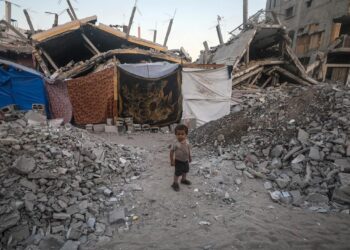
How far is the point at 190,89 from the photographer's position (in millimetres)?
8328

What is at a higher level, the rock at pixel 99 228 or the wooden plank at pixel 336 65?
the wooden plank at pixel 336 65

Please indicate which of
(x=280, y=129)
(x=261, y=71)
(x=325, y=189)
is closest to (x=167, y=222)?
(x=325, y=189)

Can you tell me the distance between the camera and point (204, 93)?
27.9 ft

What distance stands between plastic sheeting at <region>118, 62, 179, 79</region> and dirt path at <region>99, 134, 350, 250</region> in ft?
15.3

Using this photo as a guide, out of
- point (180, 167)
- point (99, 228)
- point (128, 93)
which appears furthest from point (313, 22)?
point (99, 228)

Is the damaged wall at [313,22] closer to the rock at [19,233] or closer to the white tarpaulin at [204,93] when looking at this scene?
the white tarpaulin at [204,93]

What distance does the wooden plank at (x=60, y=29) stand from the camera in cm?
962

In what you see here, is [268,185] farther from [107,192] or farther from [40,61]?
[40,61]

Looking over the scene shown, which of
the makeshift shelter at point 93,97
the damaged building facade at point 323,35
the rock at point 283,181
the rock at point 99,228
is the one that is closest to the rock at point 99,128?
the makeshift shelter at point 93,97

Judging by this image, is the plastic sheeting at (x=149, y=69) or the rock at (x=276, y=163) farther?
the plastic sheeting at (x=149, y=69)

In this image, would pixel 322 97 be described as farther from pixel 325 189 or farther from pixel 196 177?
pixel 196 177

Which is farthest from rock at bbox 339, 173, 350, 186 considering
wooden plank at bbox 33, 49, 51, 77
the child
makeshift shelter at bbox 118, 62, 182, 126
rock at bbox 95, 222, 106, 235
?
wooden plank at bbox 33, 49, 51, 77

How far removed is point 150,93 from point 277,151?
4.88 meters

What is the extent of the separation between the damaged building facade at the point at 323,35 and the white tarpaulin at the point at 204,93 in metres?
8.92
